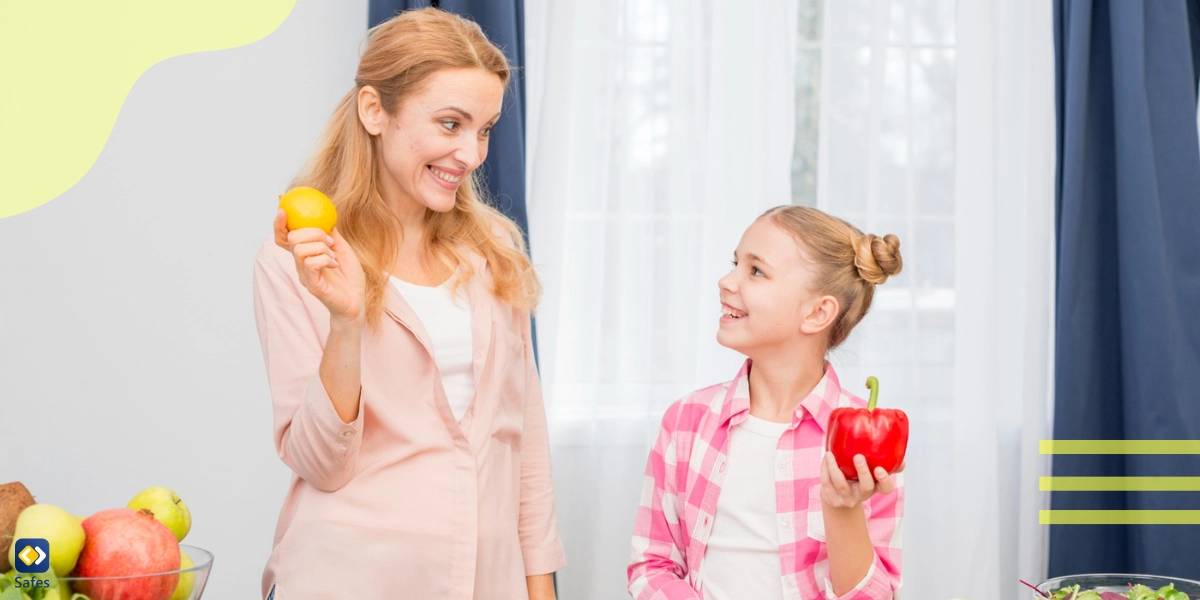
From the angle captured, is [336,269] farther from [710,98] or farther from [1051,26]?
Answer: [1051,26]

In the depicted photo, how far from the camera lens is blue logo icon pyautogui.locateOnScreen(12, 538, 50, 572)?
84 cm

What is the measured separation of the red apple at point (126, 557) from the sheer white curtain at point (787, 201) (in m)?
1.45


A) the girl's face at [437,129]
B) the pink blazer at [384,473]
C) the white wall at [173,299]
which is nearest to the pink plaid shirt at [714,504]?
the pink blazer at [384,473]

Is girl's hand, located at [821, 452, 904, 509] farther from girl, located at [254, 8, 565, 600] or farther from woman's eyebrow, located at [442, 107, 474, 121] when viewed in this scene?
woman's eyebrow, located at [442, 107, 474, 121]

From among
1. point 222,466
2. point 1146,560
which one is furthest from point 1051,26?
point 222,466

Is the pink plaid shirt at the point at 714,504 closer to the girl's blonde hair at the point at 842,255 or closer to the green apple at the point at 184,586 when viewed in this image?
the girl's blonde hair at the point at 842,255

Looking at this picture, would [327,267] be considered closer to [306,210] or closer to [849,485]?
[306,210]

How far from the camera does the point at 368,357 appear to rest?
4.21ft

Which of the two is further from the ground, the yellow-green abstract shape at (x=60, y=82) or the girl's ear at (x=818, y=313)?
the yellow-green abstract shape at (x=60, y=82)

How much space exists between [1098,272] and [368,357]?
1863 mm

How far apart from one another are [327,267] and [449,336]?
0.91ft

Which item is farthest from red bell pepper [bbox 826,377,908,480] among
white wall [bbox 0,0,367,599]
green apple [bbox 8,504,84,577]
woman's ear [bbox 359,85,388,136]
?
white wall [bbox 0,0,367,599]

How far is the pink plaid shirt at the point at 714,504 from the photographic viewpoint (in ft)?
4.57

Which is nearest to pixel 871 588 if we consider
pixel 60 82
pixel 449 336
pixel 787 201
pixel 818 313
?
pixel 818 313
